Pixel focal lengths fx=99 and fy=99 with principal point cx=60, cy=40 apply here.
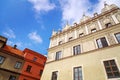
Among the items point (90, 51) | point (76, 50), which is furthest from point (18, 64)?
point (90, 51)

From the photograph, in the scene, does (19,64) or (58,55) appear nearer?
(58,55)

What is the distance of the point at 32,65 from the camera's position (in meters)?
23.3

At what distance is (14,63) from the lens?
2059 centimetres

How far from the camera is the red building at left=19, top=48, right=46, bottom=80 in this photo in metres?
21.5

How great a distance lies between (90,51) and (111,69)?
3358 millimetres

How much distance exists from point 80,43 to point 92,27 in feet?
10.1

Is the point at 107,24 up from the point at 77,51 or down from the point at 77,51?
up

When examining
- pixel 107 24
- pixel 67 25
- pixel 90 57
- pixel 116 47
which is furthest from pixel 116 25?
pixel 67 25

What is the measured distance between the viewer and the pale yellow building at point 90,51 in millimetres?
10914

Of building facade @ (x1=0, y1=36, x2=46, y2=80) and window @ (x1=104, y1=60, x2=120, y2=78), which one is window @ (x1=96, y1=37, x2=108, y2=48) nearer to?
window @ (x1=104, y1=60, x2=120, y2=78)

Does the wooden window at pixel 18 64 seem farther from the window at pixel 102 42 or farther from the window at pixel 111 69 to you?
the window at pixel 111 69

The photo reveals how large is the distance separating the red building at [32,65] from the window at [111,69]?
16744 mm

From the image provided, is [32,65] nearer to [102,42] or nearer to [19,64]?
[19,64]

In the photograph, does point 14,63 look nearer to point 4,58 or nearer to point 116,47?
point 4,58
